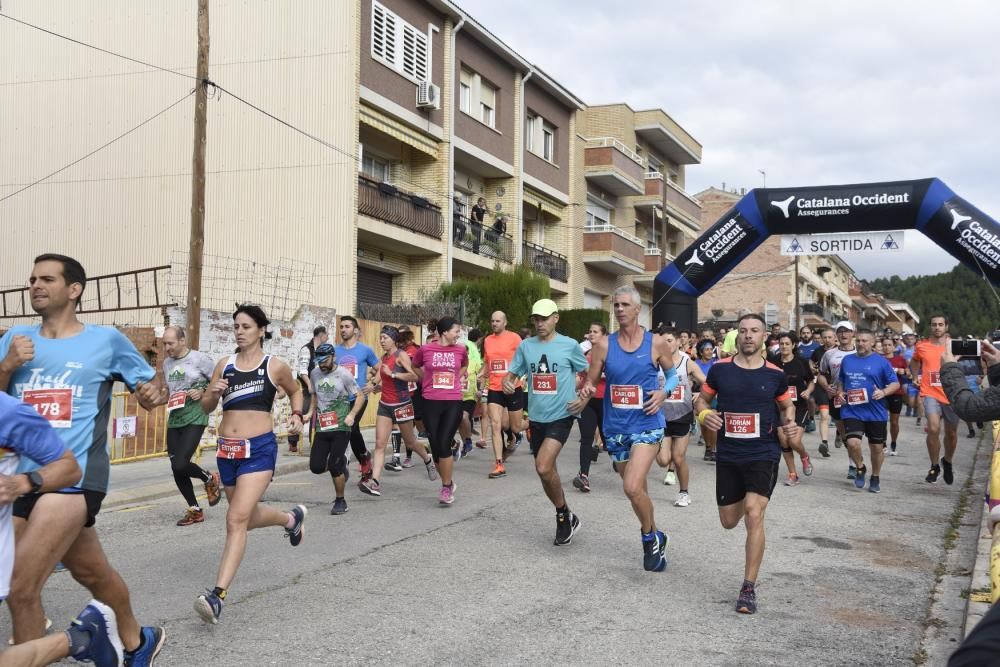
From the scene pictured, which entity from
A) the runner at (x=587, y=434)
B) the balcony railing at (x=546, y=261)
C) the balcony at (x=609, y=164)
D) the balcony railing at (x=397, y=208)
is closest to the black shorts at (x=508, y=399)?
the runner at (x=587, y=434)

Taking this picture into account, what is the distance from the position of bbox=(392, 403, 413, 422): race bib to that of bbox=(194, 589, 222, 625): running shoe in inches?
226

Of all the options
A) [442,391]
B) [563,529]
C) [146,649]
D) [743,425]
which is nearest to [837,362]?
[442,391]

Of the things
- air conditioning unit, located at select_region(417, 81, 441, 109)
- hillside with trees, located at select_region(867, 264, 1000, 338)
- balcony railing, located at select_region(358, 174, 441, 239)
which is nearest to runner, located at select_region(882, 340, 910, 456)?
balcony railing, located at select_region(358, 174, 441, 239)

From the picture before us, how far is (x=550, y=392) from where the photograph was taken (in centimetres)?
805

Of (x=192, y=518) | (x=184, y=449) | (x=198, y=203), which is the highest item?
(x=198, y=203)

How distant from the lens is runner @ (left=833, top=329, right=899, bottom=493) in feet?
36.7

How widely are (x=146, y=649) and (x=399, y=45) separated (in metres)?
21.9

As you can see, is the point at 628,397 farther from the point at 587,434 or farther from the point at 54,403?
the point at 54,403

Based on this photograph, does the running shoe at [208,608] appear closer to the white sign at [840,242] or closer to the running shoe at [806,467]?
the running shoe at [806,467]

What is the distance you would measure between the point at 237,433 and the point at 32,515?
214 cm

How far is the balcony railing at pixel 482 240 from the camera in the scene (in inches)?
1104

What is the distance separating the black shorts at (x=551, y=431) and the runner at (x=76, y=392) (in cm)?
397

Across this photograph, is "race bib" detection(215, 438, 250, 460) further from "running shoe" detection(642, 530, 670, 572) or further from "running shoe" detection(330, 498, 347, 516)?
"running shoe" detection(330, 498, 347, 516)

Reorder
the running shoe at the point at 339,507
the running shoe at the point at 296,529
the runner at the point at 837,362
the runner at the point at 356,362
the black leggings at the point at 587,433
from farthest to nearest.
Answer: the runner at the point at 837,362 < the black leggings at the point at 587,433 < the runner at the point at 356,362 < the running shoe at the point at 339,507 < the running shoe at the point at 296,529
